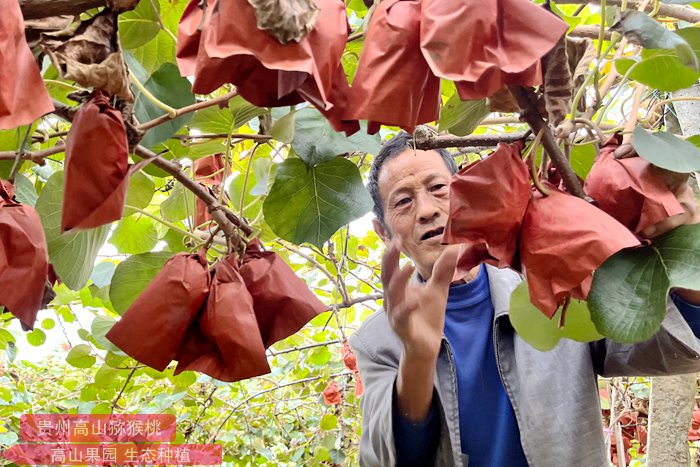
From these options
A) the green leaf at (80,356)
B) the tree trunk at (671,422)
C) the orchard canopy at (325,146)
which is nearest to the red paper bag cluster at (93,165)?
the orchard canopy at (325,146)

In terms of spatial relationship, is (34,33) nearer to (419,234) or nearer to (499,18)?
(499,18)

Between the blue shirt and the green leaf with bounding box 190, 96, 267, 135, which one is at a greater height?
the green leaf with bounding box 190, 96, 267, 135

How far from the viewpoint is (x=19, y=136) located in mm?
683

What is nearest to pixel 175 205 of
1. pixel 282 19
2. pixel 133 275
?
pixel 133 275

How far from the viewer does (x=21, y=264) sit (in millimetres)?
458

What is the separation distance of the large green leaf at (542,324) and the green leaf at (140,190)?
1.57 feet

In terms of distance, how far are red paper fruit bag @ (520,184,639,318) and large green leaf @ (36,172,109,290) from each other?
18.4 inches

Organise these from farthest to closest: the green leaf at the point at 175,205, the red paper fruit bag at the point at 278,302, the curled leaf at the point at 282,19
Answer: the green leaf at the point at 175,205 → the red paper fruit bag at the point at 278,302 → the curled leaf at the point at 282,19

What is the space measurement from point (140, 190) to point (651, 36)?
615mm

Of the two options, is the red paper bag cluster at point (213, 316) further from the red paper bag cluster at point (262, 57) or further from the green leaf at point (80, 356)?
the green leaf at point (80, 356)

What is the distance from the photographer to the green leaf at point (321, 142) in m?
0.67

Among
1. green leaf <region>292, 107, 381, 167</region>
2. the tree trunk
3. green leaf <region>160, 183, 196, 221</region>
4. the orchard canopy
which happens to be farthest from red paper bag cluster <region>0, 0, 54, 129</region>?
the tree trunk

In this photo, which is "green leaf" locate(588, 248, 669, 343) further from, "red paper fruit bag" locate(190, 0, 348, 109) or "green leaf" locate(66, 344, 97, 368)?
"green leaf" locate(66, 344, 97, 368)

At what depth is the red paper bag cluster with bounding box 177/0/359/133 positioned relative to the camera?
346 mm
